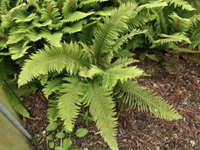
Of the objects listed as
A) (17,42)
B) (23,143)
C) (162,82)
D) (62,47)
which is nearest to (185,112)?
(162,82)

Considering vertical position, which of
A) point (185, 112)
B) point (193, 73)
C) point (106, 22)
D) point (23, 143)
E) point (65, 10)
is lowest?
point (185, 112)

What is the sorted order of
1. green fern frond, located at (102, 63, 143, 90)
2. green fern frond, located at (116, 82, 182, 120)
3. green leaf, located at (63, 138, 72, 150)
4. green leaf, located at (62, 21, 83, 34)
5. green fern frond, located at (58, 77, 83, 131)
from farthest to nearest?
green leaf, located at (62, 21, 83, 34)
green leaf, located at (63, 138, 72, 150)
green fern frond, located at (116, 82, 182, 120)
green fern frond, located at (58, 77, 83, 131)
green fern frond, located at (102, 63, 143, 90)

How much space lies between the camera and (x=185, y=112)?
2.65 meters

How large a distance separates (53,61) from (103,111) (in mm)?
860

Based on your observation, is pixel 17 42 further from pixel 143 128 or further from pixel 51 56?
pixel 143 128

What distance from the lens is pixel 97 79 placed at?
2443 mm

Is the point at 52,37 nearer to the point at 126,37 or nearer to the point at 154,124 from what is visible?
the point at 126,37

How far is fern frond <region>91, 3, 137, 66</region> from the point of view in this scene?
2350 mm

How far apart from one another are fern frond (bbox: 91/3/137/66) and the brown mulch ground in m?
0.81

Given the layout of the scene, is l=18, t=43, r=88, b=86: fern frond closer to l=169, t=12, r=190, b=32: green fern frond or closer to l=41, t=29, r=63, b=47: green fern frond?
l=41, t=29, r=63, b=47: green fern frond

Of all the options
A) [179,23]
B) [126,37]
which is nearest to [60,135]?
[126,37]

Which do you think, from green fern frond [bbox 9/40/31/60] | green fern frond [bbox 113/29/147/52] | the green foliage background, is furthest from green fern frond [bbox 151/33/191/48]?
green fern frond [bbox 9/40/31/60]

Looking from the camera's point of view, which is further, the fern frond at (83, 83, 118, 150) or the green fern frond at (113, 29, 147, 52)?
the green fern frond at (113, 29, 147, 52)

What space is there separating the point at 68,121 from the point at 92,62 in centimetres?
92
